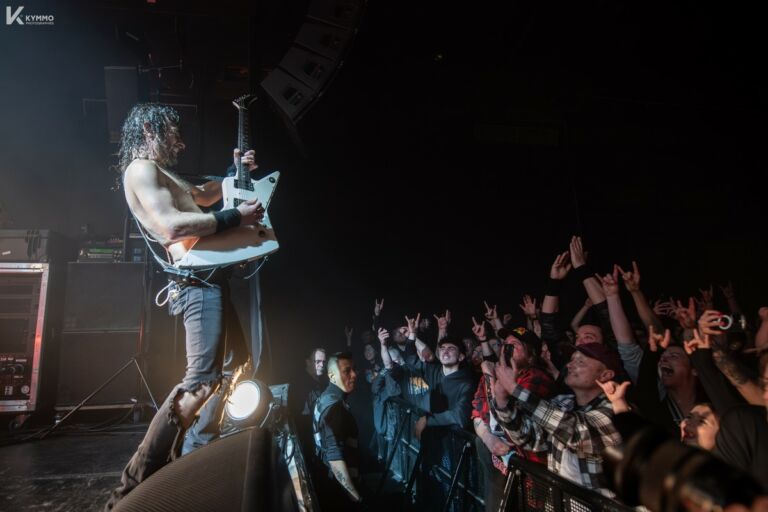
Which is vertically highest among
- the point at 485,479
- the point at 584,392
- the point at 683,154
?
the point at 683,154

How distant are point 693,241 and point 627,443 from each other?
9.79 metres

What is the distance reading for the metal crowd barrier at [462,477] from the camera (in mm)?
1630

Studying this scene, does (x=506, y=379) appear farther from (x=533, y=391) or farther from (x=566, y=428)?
(x=566, y=428)

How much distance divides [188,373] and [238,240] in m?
0.66

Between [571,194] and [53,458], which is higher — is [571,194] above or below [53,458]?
above

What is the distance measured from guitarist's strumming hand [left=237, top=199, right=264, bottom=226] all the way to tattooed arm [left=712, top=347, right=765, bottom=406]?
9.64 feet

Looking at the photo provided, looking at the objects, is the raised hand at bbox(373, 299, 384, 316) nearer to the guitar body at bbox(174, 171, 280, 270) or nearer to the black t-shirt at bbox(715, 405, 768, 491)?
the guitar body at bbox(174, 171, 280, 270)

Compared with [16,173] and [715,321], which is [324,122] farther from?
[715,321]

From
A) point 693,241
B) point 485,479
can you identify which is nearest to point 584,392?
point 485,479

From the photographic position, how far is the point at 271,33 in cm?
506

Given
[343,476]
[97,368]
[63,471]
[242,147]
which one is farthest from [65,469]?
[97,368]

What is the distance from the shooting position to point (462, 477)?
3.96 metres

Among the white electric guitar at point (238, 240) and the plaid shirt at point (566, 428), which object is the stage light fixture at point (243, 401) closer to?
the white electric guitar at point (238, 240)

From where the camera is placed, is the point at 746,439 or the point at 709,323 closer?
the point at 746,439
